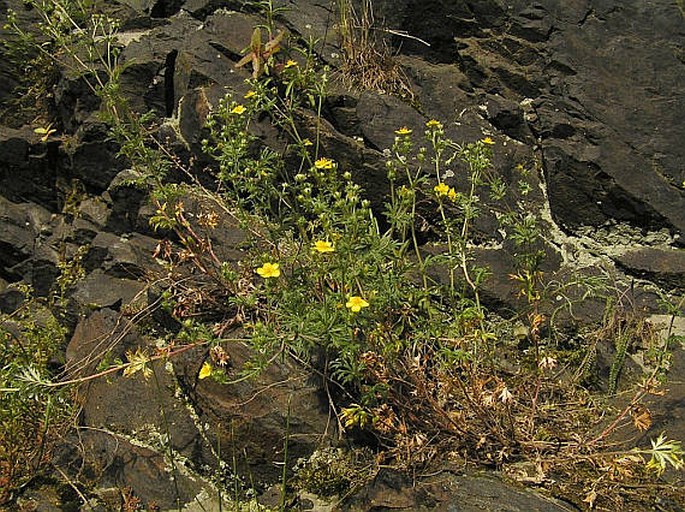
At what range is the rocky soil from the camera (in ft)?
11.2

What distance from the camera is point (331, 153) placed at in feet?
13.8

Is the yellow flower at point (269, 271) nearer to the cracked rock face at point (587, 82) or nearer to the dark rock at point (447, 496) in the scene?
the dark rock at point (447, 496)

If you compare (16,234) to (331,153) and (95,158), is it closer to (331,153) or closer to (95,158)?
(95,158)

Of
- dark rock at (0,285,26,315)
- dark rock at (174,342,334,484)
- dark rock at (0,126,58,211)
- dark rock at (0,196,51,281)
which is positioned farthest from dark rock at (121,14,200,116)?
dark rock at (174,342,334,484)

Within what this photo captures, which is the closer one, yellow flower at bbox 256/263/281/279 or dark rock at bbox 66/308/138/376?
yellow flower at bbox 256/263/281/279

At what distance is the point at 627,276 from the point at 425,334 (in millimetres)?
1450

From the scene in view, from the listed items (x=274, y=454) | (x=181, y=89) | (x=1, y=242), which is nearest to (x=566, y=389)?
(x=274, y=454)

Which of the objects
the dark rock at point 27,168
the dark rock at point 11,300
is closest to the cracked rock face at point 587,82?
the dark rock at point 27,168

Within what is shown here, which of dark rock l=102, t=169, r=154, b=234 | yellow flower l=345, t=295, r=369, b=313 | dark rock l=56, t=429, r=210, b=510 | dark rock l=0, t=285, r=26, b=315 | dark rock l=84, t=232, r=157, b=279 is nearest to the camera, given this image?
yellow flower l=345, t=295, r=369, b=313

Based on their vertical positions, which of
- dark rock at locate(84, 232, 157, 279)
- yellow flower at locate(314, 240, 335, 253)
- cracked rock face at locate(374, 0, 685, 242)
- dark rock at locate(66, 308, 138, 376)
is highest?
cracked rock face at locate(374, 0, 685, 242)

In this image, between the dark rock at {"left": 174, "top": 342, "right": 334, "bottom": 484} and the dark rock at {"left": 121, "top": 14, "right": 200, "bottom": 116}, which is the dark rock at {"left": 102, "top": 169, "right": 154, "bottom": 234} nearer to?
the dark rock at {"left": 121, "top": 14, "right": 200, "bottom": 116}

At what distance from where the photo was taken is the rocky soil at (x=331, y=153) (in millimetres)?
3400

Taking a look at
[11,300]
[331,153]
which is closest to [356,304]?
[331,153]

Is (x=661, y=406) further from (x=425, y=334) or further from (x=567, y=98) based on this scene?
(x=567, y=98)
